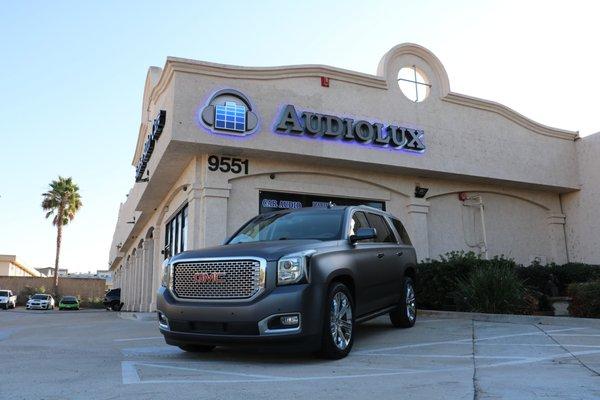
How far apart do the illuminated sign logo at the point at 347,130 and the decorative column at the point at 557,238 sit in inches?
247

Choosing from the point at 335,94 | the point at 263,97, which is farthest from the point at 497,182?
the point at 263,97

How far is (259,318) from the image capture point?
599cm

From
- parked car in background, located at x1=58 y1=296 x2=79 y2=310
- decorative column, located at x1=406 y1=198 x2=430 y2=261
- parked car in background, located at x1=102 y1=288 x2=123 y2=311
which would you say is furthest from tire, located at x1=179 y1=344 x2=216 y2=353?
parked car in background, located at x1=58 y1=296 x2=79 y2=310

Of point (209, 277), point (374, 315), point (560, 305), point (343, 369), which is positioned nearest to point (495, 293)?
point (560, 305)

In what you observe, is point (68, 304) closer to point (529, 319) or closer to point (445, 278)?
point (445, 278)

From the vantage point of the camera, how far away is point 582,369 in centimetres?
570

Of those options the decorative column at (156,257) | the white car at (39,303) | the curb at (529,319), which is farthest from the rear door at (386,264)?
the white car at (39,303)

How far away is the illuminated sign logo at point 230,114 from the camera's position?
13.2 m

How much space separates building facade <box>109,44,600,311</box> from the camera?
44.7ft

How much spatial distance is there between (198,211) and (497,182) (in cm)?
947

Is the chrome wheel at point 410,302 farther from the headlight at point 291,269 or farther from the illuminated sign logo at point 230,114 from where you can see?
the illuminated sign logo at point 230,114

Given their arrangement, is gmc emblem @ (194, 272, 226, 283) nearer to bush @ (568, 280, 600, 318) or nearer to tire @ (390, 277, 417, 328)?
tire @ (390, 277, 417, 328)

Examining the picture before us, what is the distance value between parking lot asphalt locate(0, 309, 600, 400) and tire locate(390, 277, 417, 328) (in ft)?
1.27

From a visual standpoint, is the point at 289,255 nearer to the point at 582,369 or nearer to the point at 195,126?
the point at 582,369
